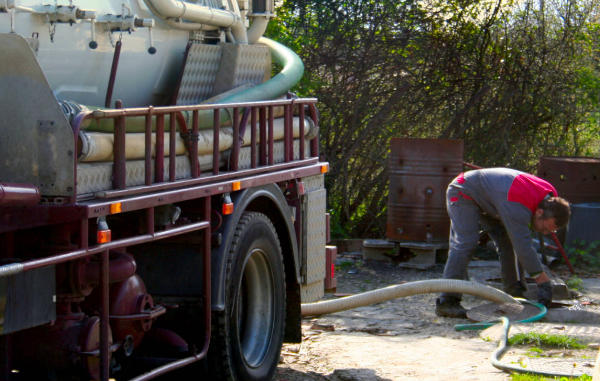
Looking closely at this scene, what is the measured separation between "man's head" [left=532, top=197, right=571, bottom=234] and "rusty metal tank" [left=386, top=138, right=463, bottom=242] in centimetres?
293

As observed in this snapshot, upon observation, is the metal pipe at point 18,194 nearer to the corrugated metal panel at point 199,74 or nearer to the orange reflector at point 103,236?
the orange reflector at point 103,236

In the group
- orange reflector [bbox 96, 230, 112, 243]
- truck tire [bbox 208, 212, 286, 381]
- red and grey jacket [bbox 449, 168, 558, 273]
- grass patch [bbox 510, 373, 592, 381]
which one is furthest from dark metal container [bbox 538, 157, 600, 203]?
orange reflector [bbox 96, 230, 112, 243]

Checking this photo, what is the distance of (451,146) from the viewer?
33.6 feet

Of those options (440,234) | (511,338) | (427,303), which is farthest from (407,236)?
(511,338)

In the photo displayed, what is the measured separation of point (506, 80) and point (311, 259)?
6857 millimetres

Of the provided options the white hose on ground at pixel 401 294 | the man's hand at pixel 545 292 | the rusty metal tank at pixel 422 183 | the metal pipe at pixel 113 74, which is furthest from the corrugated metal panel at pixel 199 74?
the rusty metal tank at pixel 422 183

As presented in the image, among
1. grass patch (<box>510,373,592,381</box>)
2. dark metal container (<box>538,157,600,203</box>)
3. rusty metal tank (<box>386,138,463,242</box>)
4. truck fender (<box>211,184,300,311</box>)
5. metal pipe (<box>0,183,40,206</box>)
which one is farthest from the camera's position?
dark metal container (<box>538,157,600,203</box>)

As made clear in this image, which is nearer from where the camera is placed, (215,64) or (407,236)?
(215,64)

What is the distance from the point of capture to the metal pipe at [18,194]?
338cm

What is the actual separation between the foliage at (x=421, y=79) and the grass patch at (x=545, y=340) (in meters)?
5.55

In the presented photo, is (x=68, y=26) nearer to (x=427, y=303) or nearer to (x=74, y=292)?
(x=74, y=292)

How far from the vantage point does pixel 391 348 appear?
6.65 metres

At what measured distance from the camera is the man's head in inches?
285

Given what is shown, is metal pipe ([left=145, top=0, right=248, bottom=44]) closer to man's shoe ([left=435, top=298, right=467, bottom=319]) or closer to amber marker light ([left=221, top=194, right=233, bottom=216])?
amber marker light ([left=221, top=194, right=233, bottom=216])
